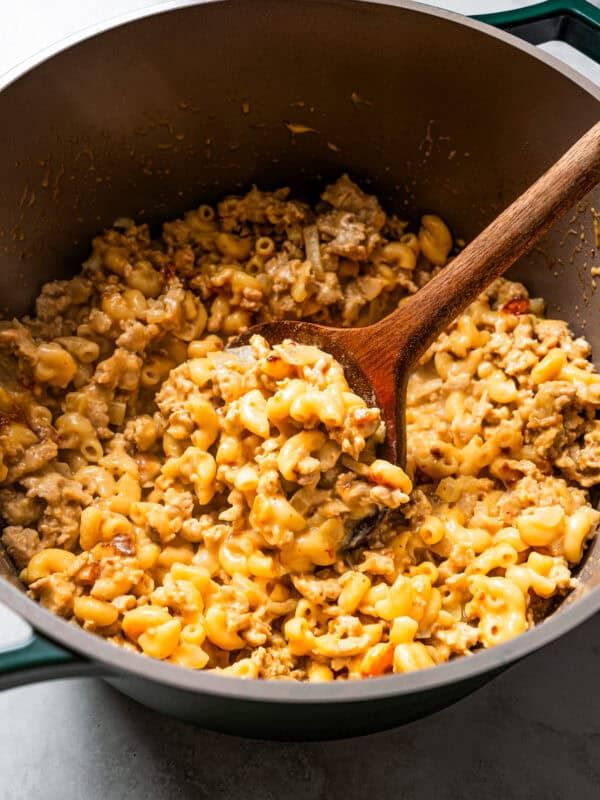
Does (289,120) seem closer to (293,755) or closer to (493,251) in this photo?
(493,251)

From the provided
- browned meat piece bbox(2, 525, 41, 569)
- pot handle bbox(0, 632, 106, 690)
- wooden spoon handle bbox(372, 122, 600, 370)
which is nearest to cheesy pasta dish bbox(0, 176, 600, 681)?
browned meat piece bbox(2, 525, 41, 569)

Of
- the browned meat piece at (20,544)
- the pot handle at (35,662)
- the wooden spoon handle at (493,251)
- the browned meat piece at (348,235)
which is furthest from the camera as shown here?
the browned meat piece at (348,235)

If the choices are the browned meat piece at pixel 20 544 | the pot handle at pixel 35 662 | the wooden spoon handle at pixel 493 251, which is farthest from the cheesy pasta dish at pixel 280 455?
the pot handle at pixel 35 662

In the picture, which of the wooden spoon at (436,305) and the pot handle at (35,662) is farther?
the wooden spoon at (436,305)

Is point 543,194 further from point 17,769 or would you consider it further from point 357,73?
point 17,769

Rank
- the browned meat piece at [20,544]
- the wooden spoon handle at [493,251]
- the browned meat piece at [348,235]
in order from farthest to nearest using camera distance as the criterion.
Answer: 1. the browned meat piece at [348,235]
2. the browned meat piece at [20,544]
3. the wooden spoon handle at [493,251]

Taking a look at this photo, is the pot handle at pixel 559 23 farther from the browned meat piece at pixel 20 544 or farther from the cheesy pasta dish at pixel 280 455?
the browned meat piece at pixel 20 544

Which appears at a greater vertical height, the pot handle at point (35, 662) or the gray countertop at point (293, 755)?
the pot handle at point (35, 662)
